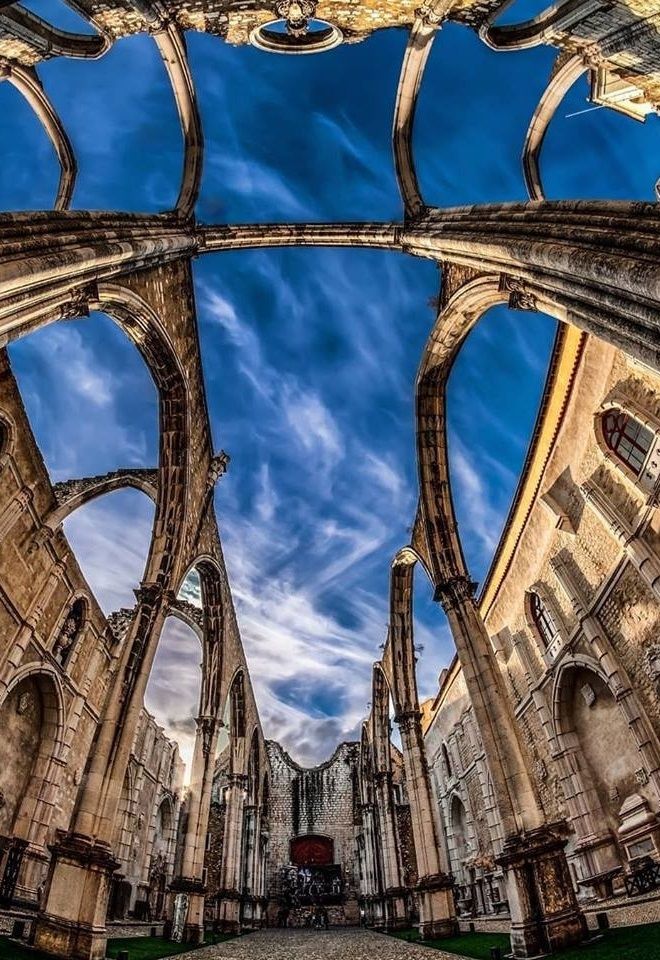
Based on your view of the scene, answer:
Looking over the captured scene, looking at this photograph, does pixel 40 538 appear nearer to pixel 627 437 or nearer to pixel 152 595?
pixel 152 595

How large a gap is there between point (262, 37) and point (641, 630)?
11907 mm

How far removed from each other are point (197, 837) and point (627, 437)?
13.6 meters

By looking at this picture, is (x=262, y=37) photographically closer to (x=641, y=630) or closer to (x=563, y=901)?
(x=641, y=630)

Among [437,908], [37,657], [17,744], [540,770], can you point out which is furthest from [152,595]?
[540,770]

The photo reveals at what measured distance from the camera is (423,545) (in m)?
12.4

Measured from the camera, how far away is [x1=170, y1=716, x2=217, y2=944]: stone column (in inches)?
444

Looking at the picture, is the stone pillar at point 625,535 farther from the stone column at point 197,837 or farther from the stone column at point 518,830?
the stone column at point 197,837

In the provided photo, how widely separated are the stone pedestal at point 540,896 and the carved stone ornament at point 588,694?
5.20m

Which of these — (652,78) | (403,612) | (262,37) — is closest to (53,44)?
(262,37)

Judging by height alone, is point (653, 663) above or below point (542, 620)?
below

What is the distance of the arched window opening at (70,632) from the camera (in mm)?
12766

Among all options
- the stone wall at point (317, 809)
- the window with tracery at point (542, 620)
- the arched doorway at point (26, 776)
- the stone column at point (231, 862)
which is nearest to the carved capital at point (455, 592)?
the window with tracery at point (542, 620)

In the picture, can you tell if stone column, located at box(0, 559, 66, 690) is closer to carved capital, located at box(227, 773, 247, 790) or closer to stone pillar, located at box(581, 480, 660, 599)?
carved capital, located at box(227, 773, 247, 790)

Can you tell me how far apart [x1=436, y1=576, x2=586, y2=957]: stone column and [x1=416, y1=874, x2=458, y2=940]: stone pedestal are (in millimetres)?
4194
